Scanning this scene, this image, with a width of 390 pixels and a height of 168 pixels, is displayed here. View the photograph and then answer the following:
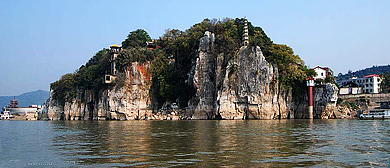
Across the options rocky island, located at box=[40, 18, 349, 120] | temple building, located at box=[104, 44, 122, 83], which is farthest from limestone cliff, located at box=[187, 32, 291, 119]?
temple building, located at box=[104, 44, 122, 83]

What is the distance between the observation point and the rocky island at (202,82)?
6022 centimetres

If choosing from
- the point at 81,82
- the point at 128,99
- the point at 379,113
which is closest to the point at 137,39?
the point at 81,82

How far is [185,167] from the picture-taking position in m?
13.3

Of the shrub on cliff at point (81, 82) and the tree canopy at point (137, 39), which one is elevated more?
the tree canopy at point (137, 39)

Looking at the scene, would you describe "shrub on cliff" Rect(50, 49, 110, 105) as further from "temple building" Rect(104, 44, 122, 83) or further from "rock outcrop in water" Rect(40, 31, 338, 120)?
"rock outcrop in water" Rect(40, 31, 338, 120)

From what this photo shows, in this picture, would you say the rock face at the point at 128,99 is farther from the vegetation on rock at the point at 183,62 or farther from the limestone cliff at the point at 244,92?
the limestone cliff at the point at 244,92

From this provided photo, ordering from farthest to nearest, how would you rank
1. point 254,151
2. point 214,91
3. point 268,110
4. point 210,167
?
point 214,91 → point 268,110 → point 254,151 → point 210,167

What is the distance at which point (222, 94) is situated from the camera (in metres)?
60.2

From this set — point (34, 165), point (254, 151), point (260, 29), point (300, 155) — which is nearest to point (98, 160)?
point (34, 165)

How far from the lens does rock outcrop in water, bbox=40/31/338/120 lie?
59.8 m

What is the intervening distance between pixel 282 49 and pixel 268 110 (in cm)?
1146

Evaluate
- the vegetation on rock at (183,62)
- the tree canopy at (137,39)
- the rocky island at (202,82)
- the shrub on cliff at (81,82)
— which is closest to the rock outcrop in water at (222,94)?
the rocky island at (202,82)

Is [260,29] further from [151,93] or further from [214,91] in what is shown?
[151,93]

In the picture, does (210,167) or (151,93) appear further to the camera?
(151,93)
